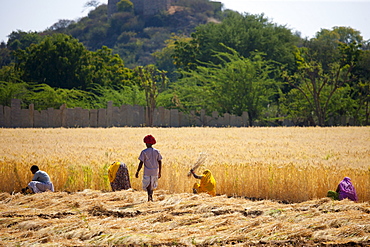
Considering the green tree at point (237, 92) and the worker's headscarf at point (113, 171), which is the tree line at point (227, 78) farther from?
the worker's headscarf at point (113, 171)

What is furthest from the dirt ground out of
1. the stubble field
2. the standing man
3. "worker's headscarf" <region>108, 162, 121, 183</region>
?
"worker's headscarf" <region>108, 162, 121, 183</region>

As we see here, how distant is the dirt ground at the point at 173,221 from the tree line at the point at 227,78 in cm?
2728

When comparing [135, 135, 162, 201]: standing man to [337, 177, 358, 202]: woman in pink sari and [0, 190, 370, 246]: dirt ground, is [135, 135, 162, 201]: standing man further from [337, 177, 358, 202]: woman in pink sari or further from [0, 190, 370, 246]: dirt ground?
[337, 177, 358, 202]: woman in pink sari

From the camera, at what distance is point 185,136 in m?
26.4

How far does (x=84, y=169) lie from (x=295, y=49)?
132ft

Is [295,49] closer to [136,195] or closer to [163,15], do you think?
[136,195]

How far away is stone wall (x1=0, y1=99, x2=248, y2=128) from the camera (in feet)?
105

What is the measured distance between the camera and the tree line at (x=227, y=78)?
4075 cm

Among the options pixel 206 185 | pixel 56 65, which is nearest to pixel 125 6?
pixel 56 65

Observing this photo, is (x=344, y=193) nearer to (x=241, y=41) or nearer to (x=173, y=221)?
(x=173, y=221)

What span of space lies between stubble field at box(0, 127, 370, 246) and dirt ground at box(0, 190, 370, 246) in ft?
0.05

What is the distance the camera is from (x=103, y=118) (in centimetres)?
3431

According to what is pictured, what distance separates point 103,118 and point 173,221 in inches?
1036

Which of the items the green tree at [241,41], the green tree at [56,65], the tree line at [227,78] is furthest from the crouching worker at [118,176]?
the green tree at [241,41]
